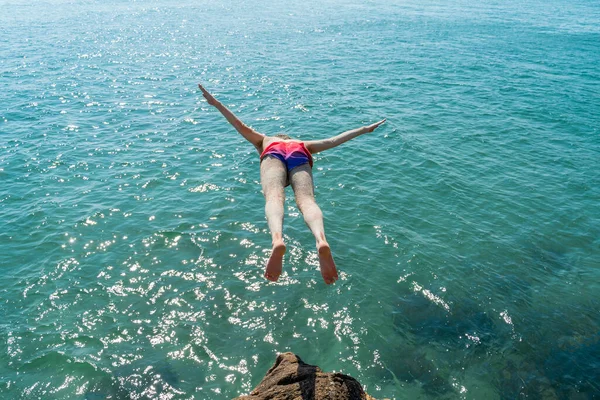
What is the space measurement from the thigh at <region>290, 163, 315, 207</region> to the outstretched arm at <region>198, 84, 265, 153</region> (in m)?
1.59

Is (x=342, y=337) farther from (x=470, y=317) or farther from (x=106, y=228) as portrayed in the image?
(x=106, y=228)

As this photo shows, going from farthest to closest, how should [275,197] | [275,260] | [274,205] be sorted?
[275,197] → [274,205] → [275,260]

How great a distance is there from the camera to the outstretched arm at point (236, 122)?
392 inches

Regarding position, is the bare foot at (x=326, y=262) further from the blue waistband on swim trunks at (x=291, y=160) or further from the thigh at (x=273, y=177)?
the blue waistband on swim trunks at (x=291, y=160)

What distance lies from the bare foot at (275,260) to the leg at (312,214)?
2.12ft

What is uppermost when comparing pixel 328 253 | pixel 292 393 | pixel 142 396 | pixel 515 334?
pixel 328 253

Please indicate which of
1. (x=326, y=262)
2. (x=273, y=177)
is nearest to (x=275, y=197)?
(x=273, y=177)

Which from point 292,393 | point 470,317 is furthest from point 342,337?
point 292,393

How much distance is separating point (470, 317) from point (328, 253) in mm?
9632

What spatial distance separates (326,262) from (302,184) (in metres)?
2.25

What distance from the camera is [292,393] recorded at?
711cm

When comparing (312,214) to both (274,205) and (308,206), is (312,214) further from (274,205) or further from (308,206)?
(274,205)

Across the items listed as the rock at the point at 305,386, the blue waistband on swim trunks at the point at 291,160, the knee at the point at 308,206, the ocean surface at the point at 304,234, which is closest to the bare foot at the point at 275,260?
the knee at the point at 308,206

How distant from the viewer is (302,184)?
914cm
